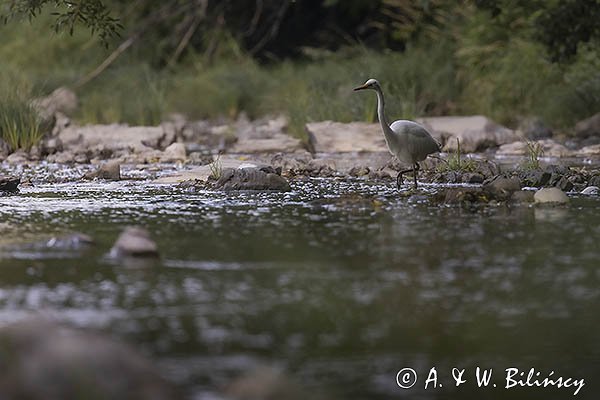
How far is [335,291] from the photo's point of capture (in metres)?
4.52

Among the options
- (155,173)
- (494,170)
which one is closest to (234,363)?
(494,170)

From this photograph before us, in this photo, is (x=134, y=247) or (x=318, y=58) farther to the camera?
(x=318, y=58)

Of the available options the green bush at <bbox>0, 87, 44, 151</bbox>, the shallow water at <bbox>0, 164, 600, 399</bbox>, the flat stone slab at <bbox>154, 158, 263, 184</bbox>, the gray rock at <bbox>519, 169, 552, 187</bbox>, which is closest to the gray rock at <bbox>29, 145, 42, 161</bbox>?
the green bush at <bbox>0, 87, 44, 151</bbox>

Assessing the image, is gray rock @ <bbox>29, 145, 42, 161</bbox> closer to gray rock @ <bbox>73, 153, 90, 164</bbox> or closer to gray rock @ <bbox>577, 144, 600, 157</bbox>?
gray rock @ <bbox>73, 153, 90, 164</bbox>

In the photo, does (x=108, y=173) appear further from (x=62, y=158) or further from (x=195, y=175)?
(x=62, y=158)

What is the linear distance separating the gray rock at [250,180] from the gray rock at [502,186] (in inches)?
62.9

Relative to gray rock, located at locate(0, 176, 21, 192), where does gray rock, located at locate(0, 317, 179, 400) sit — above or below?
above

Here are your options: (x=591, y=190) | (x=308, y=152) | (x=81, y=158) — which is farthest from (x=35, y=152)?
(x=591, y=190)

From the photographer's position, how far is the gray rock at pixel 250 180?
853cm

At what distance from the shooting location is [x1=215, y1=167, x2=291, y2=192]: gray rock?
28.0 feet

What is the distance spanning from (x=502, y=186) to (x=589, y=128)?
22.9 ft

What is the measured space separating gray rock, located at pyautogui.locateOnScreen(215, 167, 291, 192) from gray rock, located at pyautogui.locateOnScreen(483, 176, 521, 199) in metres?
1.60

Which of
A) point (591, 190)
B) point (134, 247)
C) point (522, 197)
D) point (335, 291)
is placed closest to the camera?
point (335, 291)

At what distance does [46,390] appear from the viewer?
9.62 feet
